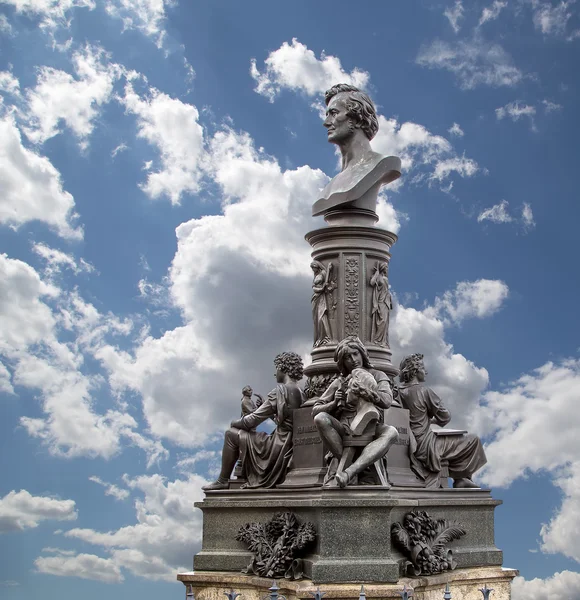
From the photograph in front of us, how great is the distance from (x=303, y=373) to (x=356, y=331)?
1.08 metres

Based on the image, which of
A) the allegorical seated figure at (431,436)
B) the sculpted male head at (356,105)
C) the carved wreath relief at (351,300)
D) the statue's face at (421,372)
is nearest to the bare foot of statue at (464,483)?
the allegorical seated figure at (431,436)

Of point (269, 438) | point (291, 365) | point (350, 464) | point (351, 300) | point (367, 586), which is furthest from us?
point (291, 365)

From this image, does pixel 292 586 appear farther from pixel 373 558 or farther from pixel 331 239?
pixel 331 239

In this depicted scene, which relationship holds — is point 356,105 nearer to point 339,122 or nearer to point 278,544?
point 339,122

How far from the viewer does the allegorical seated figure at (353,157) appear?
14641 mm

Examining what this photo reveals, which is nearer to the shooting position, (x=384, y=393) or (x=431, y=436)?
(x=384, y=393)

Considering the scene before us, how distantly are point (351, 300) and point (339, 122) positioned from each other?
2.92m

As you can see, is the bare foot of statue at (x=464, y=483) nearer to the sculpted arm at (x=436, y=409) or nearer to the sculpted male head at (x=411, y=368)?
the sculpted arm at (x=436, y=409)

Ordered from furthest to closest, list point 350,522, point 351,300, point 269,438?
point 269,438, point 351,300, point 350,522

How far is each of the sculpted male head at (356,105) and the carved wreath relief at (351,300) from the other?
2.35 m

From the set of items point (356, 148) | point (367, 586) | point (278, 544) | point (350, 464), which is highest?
point (356, 148)

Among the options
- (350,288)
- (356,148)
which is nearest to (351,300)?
(350,288)

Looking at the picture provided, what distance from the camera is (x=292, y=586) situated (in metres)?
Result: 12.0

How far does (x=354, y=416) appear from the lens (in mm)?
12641
